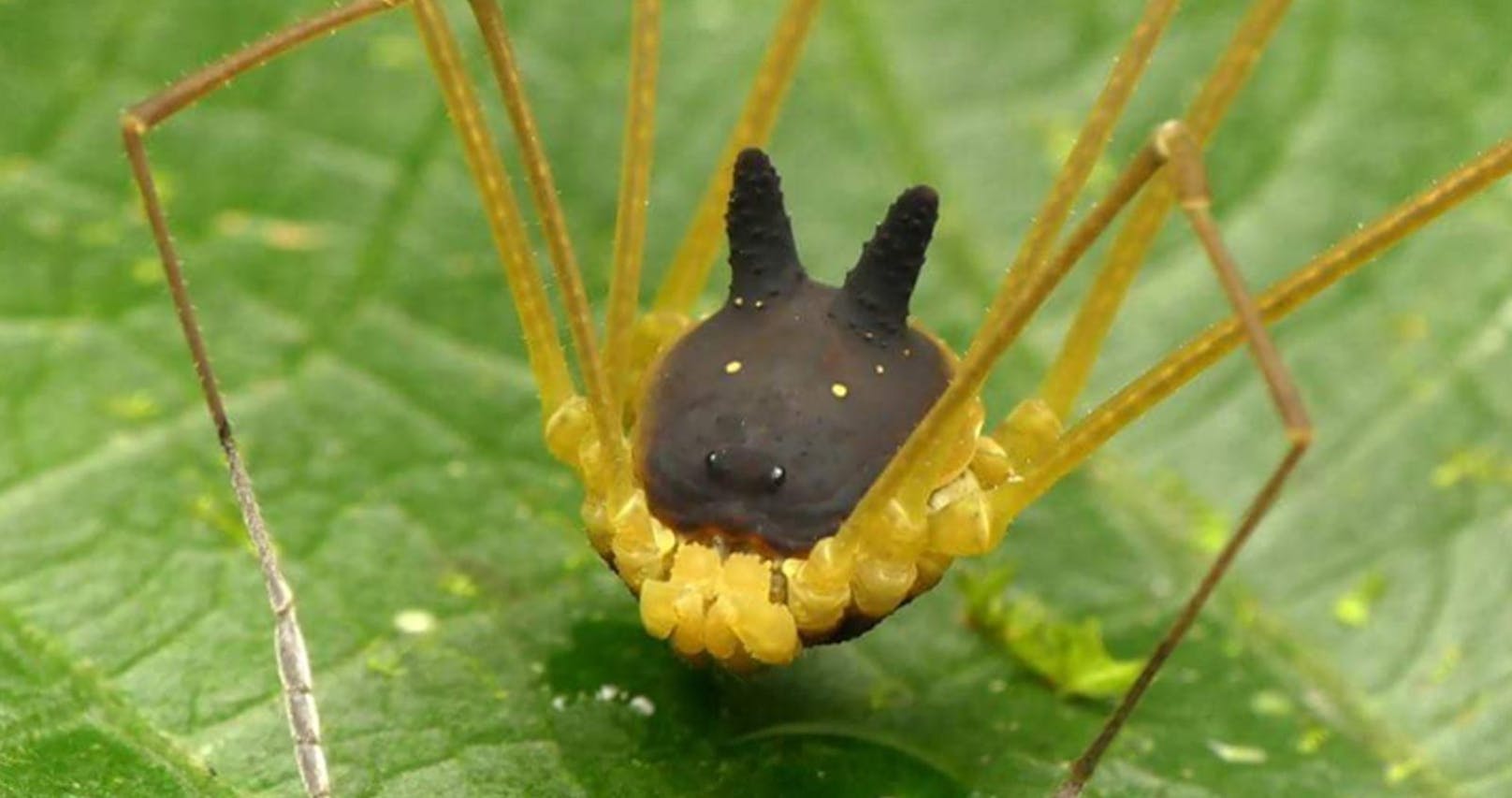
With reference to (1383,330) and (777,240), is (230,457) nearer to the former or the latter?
(777,240)

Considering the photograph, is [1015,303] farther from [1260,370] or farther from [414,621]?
[414,621]

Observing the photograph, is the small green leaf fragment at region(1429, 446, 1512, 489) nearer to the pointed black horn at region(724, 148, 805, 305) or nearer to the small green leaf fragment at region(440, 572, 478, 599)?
the pointed black horn at region(724, 148, 805, 305)

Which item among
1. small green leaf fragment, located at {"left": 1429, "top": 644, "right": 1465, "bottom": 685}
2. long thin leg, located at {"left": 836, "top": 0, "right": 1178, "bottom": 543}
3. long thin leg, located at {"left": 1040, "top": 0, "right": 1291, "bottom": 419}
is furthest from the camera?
small green leaf fragment, located at {"left": 1429, "top": 644, "right": 1465, "bottom": 685}

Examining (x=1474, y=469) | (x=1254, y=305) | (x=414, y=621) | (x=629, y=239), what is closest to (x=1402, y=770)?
(x=1474, y=469)

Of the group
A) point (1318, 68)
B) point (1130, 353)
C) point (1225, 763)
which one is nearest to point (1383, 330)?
point (1130, 353)

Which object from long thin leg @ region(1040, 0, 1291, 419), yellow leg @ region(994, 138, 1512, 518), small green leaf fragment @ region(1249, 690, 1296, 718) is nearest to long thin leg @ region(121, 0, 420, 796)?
yellow leg @ region(994, 138, 1512, 518)

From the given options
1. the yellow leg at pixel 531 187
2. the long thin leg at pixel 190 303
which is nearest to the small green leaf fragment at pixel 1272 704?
the yellow leg at pixel 531 187
